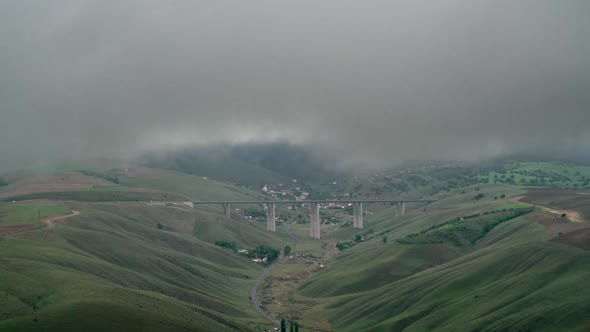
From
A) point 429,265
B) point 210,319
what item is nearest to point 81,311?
point 210,319

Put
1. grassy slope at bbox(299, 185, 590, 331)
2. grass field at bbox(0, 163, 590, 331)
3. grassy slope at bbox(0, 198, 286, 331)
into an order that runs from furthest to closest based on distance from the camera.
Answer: grassy slope at bbox(299, 185, 590, 331) → grass field at bbox(0, 163, 590, 331) → grassy slope at bbox(0, 198, 286, 331)

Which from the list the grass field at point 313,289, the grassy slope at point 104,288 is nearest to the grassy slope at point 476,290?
the grass field at point 313,289

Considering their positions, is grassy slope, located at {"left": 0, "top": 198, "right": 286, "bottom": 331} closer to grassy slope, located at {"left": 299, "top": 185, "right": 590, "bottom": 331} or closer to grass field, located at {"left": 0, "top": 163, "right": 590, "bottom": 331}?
grass field, located at {"left": 0, "top": 163, "right": 590, "bottom": 331}

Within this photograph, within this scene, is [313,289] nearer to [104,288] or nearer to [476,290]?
[476,290]

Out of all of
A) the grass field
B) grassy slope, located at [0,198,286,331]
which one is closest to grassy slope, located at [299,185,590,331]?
the grass field

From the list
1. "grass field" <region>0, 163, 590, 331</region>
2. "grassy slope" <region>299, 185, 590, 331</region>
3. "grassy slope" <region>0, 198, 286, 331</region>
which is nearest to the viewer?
"grassy slope" <region>0, 198, 286, 331</region>

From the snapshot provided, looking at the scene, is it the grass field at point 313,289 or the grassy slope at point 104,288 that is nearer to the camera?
the grassy slope at point 104,288

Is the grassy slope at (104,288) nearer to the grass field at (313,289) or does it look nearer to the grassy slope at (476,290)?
the grass field at (313,289)

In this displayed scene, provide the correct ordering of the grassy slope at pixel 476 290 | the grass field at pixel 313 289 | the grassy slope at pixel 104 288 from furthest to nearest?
1. the grassy slope at pixel 476 290
2. the grass field at pixel 313 289
3. the grassy slope at pixel 104 288

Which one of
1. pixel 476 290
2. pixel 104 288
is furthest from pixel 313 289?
pixel 104 288
